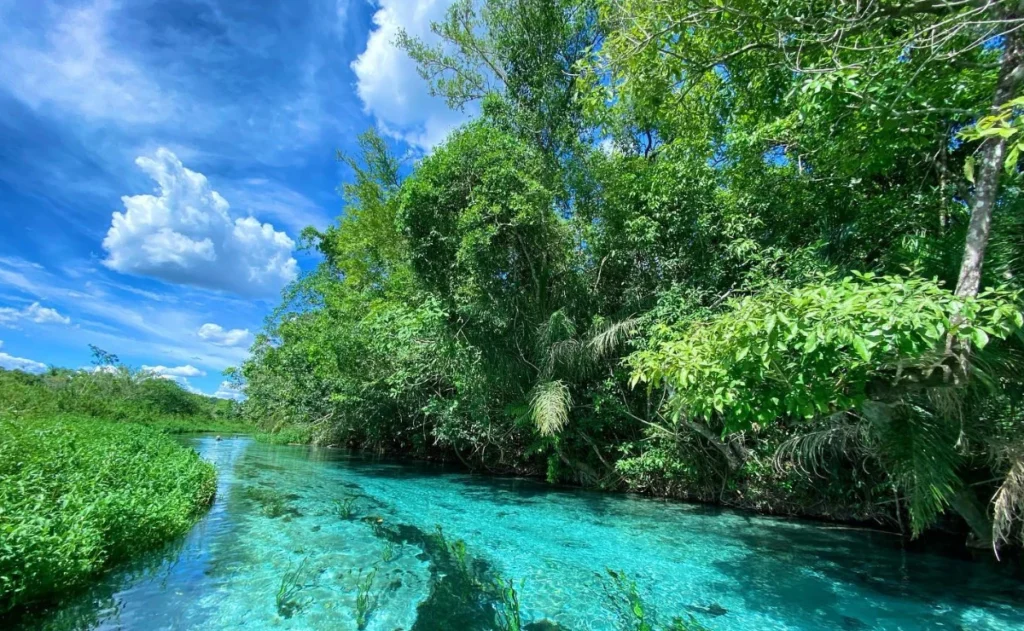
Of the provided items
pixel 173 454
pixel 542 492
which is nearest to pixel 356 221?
pixel 173 454

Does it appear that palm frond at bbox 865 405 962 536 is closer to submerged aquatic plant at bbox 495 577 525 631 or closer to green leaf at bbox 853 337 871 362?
green leaf at bbox 853 337 871 362

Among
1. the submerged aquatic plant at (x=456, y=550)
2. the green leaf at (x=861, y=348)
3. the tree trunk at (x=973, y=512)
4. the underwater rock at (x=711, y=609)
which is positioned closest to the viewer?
the green leaf at (x=861, y=348)

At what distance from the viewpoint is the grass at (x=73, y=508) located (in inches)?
→ 145

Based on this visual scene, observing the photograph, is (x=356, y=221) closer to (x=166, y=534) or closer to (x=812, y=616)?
(x=166, y=534)

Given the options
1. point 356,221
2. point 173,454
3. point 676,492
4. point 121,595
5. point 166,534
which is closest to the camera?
point 121,595

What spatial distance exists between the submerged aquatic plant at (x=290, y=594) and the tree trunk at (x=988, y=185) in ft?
22.0

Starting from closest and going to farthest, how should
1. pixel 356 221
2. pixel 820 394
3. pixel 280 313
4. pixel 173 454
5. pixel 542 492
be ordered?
pixel 820 394, pixel 173 454, pixel 542 492, pixel 356 221, pixel 280 313

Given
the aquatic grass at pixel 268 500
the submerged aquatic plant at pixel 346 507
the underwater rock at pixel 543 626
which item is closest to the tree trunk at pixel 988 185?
the underwater rock at pixel 543 626

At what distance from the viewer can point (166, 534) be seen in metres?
6.04

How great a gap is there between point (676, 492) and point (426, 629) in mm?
8499

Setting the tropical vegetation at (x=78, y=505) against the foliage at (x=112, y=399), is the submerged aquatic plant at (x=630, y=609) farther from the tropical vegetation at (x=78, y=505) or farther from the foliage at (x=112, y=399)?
the foliage at (x=112, y=399)

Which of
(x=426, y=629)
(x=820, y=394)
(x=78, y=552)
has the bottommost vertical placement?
(x=426, y=629)

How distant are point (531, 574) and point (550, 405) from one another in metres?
4.94

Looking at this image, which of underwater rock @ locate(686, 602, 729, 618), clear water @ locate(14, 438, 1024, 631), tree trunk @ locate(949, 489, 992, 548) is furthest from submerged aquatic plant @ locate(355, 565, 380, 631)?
tree trunk @ locate(949, 489, 992, 548)
